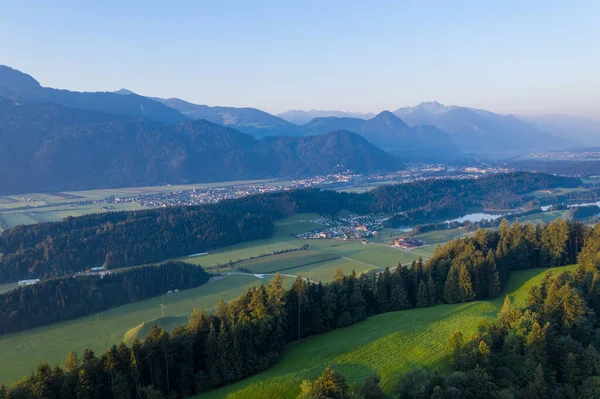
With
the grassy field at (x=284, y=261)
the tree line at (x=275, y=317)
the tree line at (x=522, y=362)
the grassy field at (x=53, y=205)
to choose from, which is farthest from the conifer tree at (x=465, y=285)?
the grassy field at (x=53, y=205)

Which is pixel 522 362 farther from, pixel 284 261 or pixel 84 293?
pixel 284 261

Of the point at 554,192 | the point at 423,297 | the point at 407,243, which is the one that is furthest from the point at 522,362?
the point at 554,192

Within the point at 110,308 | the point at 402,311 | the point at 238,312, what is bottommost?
the point at 110,308

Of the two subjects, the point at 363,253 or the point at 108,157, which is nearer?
the point at 363,253

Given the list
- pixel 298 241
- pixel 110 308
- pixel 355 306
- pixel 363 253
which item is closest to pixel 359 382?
pixel 355 306

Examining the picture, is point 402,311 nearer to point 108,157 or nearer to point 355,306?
point 355,306

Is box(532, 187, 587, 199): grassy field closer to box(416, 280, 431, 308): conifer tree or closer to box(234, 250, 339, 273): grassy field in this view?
box(234, 250, 339, 273): grassy field

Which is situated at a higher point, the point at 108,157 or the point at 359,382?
the point at 108,157

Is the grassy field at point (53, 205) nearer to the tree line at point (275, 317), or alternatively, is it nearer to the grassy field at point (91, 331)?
the grassy field at point (91, 331)

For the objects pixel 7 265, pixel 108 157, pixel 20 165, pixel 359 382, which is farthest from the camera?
pixel 108 157
